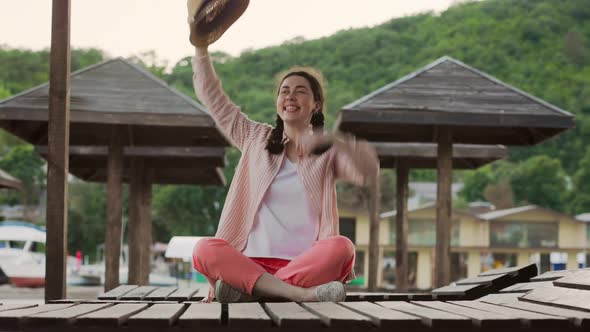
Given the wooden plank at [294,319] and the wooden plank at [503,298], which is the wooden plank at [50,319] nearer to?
the wooden plank at [294,319]

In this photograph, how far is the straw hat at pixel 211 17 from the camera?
4.06 m

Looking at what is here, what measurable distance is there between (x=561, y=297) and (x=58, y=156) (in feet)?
9.29

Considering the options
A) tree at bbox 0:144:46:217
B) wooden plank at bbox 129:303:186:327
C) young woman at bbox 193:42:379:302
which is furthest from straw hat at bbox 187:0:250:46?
tree at bbox 0:144:46:217

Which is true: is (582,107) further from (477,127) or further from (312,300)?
(312,300)

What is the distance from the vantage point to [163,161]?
14672 millimetres

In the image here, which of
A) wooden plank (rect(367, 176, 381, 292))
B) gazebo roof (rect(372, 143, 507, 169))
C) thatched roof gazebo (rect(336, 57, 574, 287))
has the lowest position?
wooden plank (rect(367, 176, 381, 292))

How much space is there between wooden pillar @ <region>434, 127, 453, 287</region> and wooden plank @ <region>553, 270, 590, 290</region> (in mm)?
6712

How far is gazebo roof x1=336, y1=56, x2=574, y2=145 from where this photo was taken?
10336mm

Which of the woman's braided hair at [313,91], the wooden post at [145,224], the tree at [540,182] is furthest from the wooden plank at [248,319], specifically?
the tree at [540,182]

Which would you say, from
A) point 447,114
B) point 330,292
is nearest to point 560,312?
point 330,292

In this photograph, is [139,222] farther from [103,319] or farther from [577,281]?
[103,319]

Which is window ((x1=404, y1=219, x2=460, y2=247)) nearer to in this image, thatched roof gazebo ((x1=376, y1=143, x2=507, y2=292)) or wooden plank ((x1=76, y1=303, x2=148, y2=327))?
thatched roof gazebo ((x1=376, y1=143, x2=507, y2=292))

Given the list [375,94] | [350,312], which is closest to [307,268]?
[350,312]

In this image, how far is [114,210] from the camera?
11547 millimetres
